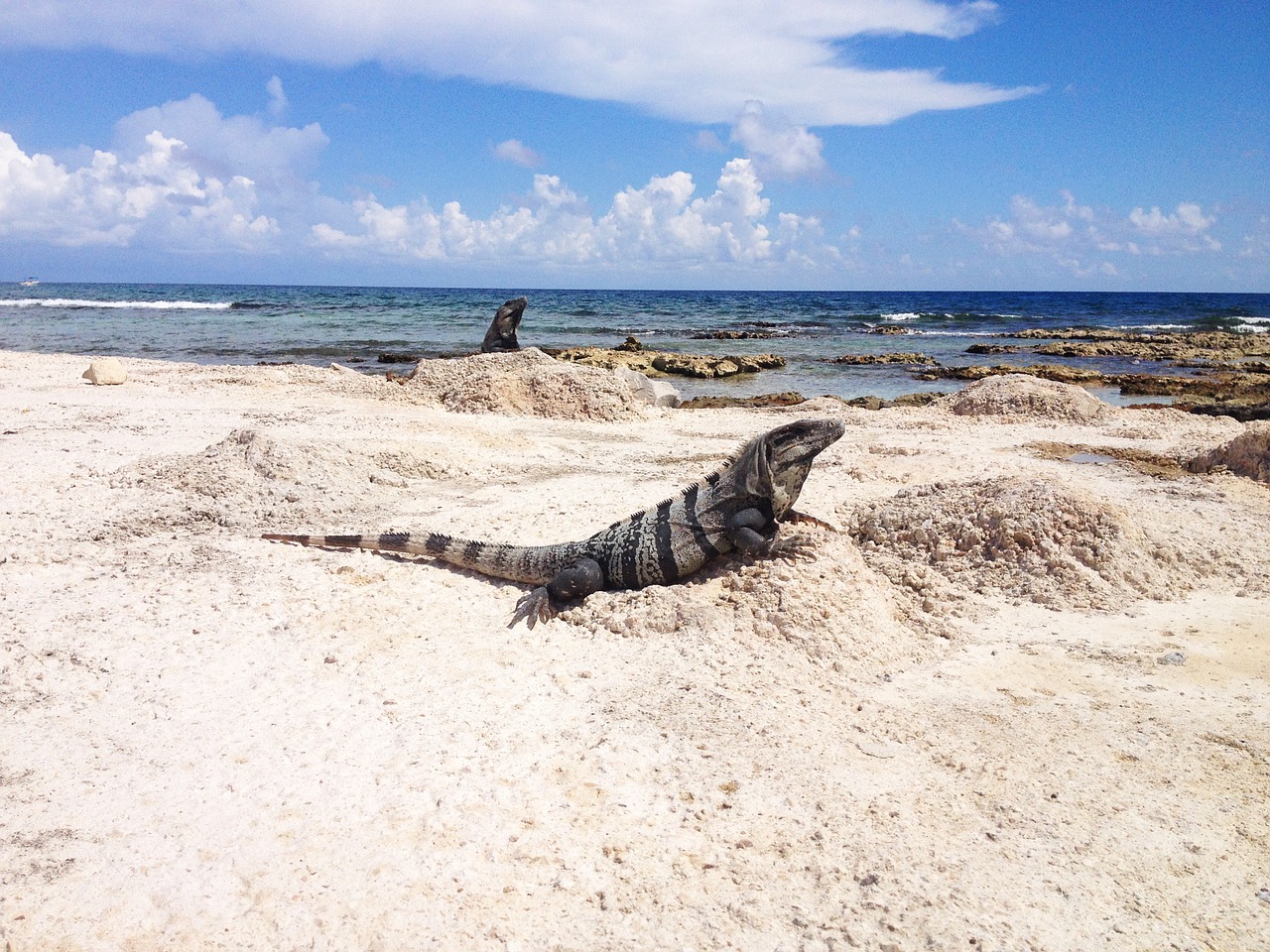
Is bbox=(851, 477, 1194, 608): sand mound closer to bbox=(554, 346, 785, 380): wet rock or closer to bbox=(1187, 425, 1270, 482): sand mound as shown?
bbox=(1187, 425, 1270, 482): sand mound

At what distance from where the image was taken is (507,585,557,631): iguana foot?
18.6 feet

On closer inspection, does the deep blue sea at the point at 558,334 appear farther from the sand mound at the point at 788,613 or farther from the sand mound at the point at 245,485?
the sand mound at the point at 788,613

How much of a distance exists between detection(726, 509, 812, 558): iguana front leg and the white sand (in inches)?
5.4

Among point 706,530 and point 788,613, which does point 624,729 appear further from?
point 706,530

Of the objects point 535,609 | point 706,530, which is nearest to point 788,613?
point 706,530

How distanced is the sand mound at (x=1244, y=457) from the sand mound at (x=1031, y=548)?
3.95m

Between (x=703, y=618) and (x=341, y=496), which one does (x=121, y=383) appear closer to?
(x=341, y=496)

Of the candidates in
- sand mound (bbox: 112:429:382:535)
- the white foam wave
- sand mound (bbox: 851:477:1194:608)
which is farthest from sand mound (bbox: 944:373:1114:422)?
the white foam wave

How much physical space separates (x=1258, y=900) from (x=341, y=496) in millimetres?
7484

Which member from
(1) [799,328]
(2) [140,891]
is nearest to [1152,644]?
(2) [140,891]

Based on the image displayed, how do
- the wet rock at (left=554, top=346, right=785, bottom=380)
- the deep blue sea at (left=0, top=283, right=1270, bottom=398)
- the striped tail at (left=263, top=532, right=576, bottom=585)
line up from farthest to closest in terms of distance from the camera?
the deep blue sea at (left=0, top=283, right=1270, bottom=398) → the wet rock at (left=554, top=346, right=785, bottom=380) → the striped tail at (left=263, top=532, right=576, bottom=585)

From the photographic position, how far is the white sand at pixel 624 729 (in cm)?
307

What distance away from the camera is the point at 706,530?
580 cm

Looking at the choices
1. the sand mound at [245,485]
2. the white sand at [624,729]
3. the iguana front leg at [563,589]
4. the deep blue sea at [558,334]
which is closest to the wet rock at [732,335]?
the deep blue sea at [558,334]
